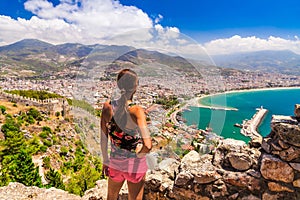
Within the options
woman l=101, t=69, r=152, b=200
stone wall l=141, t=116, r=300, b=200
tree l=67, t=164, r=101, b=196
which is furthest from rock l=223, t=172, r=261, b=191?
tree l=67, t=164, r=101, b=196

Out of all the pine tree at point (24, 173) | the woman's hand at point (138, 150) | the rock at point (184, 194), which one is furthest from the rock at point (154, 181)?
the pine tree at point (24, 173)

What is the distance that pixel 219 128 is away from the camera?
228cm

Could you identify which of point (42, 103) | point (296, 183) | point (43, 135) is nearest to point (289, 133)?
point (296, 183)

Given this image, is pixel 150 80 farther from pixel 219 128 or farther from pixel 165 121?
pixel 219 128

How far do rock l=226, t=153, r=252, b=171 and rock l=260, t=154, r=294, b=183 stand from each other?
0.52 ft

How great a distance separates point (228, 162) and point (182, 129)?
1.06 metres

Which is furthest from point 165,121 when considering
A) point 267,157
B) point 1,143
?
point 1,143

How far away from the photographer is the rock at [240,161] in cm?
264

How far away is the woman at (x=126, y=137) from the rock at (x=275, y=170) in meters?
1.48

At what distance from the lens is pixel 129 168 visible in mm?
1978

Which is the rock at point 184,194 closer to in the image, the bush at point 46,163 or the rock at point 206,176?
the rock at point 206,176

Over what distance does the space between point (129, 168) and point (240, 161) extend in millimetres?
1483

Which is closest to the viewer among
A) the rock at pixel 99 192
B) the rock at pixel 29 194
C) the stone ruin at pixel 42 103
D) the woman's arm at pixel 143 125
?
the woman's arm at pixel 143 125

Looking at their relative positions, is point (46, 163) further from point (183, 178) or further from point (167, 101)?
point (167, 101)
